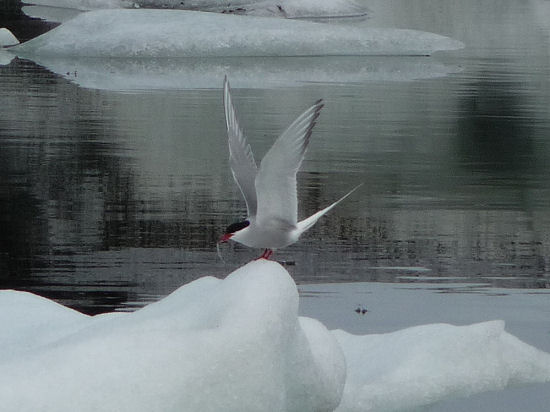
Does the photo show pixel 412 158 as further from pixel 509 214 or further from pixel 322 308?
pixel 322 308

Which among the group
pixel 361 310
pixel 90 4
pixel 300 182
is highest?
pixel 90 4

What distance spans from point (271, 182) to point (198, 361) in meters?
0.98

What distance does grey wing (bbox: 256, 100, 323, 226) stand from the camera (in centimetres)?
504

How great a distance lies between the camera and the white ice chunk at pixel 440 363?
545 centimetres

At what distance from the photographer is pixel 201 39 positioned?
20.8m

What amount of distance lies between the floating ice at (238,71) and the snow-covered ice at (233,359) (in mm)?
12558

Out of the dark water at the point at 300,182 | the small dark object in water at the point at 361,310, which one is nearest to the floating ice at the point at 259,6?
the dark water at the point at 300,182

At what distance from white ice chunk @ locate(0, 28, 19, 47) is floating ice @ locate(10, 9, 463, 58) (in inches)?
42.4

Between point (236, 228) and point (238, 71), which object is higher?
point (238, 71)

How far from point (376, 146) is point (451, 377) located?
318 inches

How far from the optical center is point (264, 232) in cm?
546

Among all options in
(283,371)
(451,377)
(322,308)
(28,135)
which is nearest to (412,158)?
(28,135)

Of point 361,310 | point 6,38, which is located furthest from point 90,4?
point 361,310

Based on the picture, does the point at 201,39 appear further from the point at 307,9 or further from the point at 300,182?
the point at 300,182
